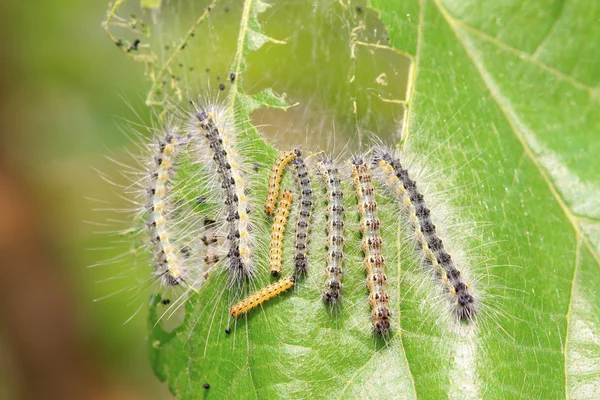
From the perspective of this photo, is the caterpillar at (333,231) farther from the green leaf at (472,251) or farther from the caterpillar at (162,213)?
the caterpillar at (162,213)

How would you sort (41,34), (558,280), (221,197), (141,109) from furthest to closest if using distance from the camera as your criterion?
1. (41,34)
2. (141,109)
3. (221,197)
4. (558,280)

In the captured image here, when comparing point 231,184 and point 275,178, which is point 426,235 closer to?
point 275,178

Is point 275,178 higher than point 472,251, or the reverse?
point 275,178

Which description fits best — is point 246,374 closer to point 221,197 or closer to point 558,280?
point 221,197

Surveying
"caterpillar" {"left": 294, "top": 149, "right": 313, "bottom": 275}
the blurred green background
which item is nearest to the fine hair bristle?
"caterpillar" {"left": 294, "top": 149, "right": 313, "bottom": 275}

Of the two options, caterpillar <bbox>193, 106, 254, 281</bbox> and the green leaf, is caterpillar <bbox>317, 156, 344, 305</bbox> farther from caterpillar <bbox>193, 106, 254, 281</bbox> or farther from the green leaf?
caterpillar <bbox>193, 106, 254, 281</bbox>

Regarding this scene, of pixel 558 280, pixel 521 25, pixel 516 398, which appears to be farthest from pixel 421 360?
pixel 521 25

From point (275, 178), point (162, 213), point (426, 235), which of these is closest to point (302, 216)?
point (275, 178)
